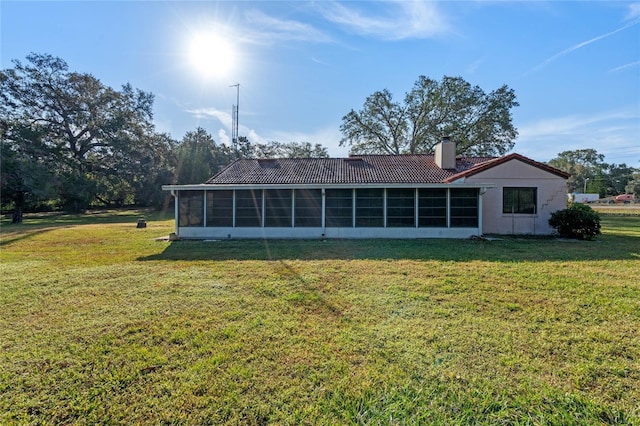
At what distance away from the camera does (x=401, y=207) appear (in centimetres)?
1213

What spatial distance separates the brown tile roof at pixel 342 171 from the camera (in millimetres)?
13555

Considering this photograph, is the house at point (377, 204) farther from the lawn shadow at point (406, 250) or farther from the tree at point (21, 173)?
the tree at point (21, 173)

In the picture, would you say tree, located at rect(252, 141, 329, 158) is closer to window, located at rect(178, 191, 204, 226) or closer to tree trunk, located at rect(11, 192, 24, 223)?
tree trunk, located at rect(11, 192, 24, 223)

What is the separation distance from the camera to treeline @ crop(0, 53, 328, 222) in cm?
2188

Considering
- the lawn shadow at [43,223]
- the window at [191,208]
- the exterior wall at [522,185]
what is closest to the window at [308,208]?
the window at [191,208]

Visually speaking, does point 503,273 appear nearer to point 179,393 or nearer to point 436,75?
point 179,393

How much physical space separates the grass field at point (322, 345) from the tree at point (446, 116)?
23.5 m

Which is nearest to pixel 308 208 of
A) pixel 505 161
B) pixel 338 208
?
pixel 338 208

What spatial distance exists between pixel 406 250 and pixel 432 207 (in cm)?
361

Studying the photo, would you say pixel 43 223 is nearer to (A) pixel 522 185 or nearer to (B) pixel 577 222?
(A) pixel 522 185

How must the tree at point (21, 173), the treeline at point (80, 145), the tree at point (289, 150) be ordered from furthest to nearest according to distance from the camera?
the tree at point (289, 150), the treeline at point (80, 145), the tree at point (21, 173)

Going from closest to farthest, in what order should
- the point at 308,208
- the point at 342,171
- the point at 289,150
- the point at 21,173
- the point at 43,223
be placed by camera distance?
the point at 308,208 → the point at 342,171 → the point at 21,173 → the point at 43,223 → the point at 289,150

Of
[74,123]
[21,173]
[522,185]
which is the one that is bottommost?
[522,185]

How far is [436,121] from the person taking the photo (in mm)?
27875
